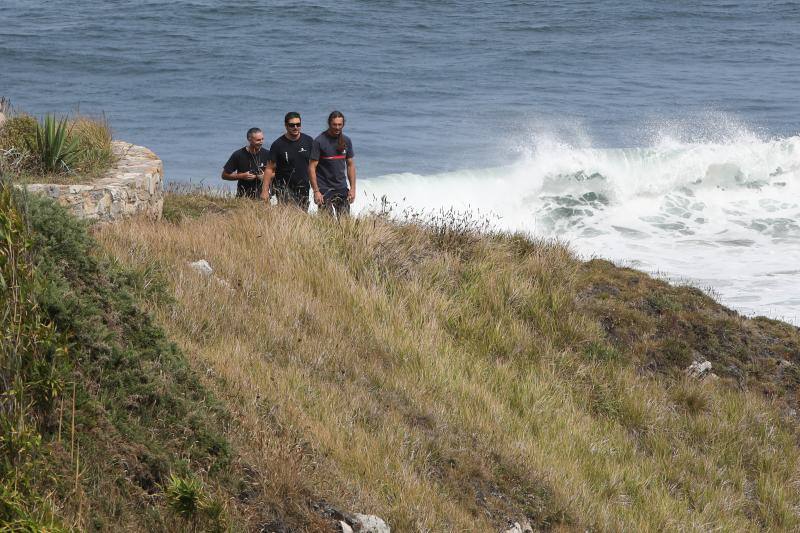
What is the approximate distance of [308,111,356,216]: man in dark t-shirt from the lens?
1123 cm

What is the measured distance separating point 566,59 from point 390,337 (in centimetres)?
2905

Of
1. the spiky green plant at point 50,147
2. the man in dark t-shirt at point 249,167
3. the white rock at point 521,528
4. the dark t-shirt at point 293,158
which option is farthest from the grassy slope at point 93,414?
the man in dark t-shirt at point 249,167

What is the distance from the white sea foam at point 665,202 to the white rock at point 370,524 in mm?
10278

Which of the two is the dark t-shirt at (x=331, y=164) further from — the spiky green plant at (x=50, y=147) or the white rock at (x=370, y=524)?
the white rock at (x=370, y=524)

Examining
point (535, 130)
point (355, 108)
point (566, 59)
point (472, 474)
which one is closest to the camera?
point (472, 474)

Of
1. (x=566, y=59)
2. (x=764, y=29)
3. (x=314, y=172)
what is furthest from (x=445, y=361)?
(x=764, y=29)

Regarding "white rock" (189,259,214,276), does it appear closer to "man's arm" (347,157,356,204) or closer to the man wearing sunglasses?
the man wearing sunglasses

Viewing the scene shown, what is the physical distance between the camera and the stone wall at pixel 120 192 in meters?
9.12

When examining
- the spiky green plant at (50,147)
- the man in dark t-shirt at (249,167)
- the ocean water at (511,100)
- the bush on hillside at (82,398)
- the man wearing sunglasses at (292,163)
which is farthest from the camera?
the ocean water at (511,100)

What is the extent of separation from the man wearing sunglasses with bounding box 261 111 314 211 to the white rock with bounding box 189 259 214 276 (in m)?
3.10

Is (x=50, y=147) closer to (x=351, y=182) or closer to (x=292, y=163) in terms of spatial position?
(x=292, y=163)

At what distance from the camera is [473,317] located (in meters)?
9.47

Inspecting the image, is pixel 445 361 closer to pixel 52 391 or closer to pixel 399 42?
pixel 52 391

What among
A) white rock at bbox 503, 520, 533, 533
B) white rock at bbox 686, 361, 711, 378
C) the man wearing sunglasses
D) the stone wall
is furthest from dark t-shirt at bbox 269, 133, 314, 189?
white rock at bbox 503, 520, 533, 533
